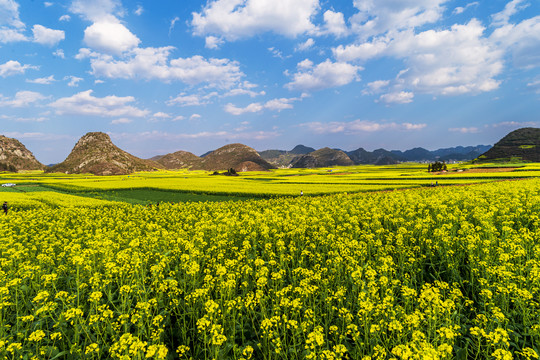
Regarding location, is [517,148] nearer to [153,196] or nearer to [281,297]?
[153,196]

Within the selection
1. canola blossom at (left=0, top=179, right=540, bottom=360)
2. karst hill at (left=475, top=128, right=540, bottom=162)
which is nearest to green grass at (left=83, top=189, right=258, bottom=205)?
canola blossom at (left=0, top=179, right=540, bottom=360)

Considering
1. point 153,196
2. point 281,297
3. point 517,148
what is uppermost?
point 517,148

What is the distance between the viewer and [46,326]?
19.4 ft

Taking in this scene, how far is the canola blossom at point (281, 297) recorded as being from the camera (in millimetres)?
4633

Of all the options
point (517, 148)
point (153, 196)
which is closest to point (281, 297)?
point (153, 196)

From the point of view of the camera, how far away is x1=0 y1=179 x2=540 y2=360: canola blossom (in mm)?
4633

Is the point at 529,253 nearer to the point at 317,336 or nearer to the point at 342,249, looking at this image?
the point at 342,249

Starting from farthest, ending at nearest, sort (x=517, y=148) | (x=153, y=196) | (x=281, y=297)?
1. (x=517, y=148)
2. (x=153, y=196)
3. (x=281, y=297)

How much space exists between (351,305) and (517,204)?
43.5 feet

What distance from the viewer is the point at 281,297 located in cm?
589

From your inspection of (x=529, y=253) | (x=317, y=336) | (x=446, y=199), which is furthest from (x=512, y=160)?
(x=317, y=336)

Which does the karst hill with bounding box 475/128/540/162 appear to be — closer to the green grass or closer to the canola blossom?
the green grass

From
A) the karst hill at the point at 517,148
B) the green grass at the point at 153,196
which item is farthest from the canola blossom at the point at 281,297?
the karst hill at the point at 517,148

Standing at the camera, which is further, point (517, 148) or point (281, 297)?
point (517, 148)
